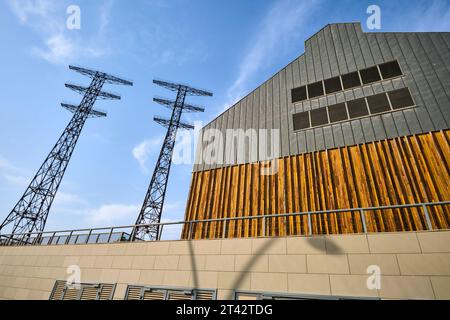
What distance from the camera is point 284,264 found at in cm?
658

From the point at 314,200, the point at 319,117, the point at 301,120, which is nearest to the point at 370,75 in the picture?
the point at 319,117

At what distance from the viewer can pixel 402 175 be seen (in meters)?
9.23

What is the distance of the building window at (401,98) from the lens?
1086cm

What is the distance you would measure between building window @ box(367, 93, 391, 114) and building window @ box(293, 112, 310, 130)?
3.24 m

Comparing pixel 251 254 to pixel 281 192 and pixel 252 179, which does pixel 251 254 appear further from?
pixel 252 179

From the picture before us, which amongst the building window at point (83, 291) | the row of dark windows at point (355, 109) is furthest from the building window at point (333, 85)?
the building window at point (83, 291)

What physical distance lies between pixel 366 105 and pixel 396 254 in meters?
8.82

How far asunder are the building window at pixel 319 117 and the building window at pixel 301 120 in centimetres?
33

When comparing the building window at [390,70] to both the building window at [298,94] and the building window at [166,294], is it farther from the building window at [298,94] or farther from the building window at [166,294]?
the building window at [166,294]

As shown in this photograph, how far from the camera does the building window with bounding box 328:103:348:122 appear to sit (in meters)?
12.0

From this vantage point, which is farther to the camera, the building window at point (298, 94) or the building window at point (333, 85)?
the building window at point (298, 94)

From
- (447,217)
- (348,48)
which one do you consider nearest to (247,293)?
(447,217)

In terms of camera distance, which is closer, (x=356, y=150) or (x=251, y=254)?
(x=251, y=254)
